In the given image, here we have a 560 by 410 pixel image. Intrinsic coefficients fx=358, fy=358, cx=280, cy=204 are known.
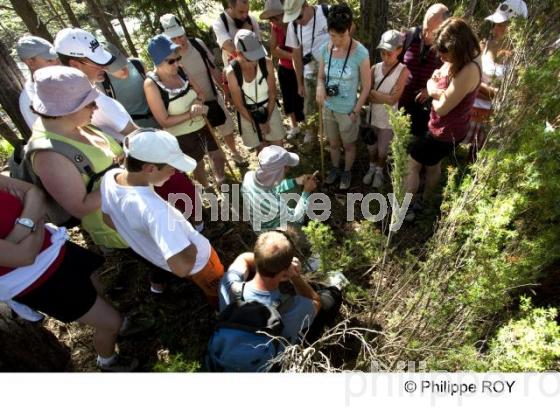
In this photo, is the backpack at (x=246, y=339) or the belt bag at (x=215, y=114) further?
the belt bag at (x=215, y=114)

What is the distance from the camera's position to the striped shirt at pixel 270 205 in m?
3.01

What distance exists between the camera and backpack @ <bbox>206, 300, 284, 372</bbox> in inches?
80.6

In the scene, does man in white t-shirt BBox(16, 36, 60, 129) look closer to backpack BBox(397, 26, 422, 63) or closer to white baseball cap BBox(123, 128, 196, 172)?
white baseball cap BBox(123, 128, 196, 172)

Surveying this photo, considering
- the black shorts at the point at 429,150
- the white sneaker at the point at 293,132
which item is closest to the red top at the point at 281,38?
the white sneaker at the point at 293,132

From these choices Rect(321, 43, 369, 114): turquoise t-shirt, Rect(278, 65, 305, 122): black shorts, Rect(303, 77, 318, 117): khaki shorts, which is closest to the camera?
Rect(321, 43, 369, 114): turquoise t-shirt

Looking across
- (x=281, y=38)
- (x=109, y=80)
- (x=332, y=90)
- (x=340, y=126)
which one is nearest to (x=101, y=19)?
(x=281, y=38)

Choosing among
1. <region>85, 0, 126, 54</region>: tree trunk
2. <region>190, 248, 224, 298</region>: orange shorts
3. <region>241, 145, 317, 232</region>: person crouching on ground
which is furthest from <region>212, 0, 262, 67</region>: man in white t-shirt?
<region>85, 0, 126, 54</region>: tree trunk

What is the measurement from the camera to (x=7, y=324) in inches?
105

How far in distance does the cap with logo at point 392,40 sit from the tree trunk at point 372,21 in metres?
1.65

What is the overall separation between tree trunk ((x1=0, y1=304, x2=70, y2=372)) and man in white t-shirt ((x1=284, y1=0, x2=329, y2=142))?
154 inches

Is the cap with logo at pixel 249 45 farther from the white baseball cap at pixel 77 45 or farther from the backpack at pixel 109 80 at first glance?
the white baseball cap at pixel 77 45

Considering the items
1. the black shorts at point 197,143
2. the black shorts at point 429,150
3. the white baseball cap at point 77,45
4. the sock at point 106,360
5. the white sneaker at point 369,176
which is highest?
the white baseball cap at point 77,45

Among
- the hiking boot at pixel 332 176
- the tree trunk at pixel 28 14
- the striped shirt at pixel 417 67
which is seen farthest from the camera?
the tree trunk at pixel 28 14

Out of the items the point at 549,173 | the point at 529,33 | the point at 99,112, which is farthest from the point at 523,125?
the point at 99,112
